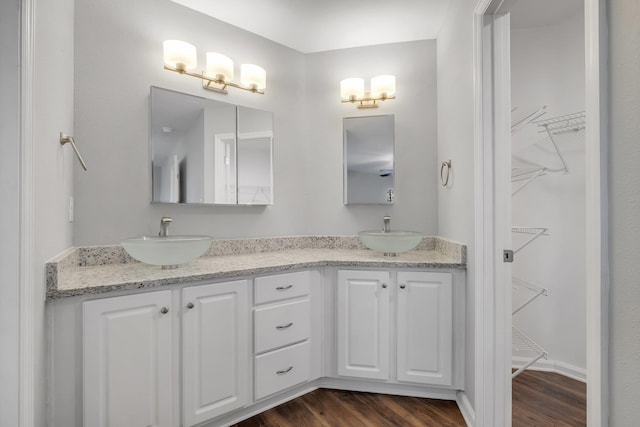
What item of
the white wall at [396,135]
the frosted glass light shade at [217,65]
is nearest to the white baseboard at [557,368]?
the white wall at [396,135]

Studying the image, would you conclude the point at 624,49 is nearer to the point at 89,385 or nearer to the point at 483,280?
the point at 483,280

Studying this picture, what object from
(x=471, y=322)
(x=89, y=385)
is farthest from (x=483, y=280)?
(x=89, y=385)

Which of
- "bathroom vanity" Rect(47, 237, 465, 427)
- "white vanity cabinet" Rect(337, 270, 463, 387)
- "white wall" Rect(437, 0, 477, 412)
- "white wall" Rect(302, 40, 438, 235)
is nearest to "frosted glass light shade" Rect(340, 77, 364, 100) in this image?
"white wall" Rect(302, 40, 438, 235)

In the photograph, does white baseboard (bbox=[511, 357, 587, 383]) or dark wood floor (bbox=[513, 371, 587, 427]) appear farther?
white baseboard (bbox=[511, 357, 587, 383])

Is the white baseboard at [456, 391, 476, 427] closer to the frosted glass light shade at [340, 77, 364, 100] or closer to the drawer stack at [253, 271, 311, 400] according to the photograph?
the drawer stack at [253, 271, 311, 400]

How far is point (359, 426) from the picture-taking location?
1.75m

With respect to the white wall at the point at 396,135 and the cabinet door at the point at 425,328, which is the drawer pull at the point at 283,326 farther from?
the white wall at the point at 396,135

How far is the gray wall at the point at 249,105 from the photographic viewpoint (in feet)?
5.90

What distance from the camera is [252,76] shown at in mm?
2346

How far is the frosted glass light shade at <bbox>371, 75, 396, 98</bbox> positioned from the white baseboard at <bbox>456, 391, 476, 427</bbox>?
211 cm

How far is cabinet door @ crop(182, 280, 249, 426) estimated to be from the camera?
5.16ft

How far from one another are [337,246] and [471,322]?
115cm

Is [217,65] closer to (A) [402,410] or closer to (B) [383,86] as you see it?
(B) [383,86]

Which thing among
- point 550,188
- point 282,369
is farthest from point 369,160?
point 282,369
